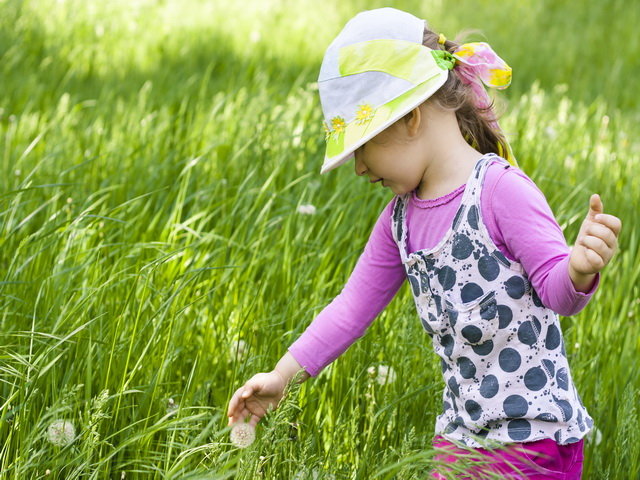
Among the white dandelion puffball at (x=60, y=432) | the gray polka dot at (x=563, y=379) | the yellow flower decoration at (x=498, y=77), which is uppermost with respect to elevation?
the yellow flower decoration at (x=498, y=77)

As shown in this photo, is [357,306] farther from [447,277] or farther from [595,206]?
[595,206]

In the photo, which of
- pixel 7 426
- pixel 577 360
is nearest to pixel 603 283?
pixel 577 360

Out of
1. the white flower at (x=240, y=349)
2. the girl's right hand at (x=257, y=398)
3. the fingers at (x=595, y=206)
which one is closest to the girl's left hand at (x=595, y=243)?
the fingers at (x=595, y=206)

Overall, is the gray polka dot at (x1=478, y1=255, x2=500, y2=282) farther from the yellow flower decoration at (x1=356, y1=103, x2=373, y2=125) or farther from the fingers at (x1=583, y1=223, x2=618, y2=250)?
the yellow flower decoration at (x1=356, y1=103, x2=373, y2=125)

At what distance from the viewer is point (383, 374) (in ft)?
7.36

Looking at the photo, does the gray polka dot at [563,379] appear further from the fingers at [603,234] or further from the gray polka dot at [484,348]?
the fingers at [603,234]

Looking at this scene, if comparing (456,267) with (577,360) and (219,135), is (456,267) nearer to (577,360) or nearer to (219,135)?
(577,360)

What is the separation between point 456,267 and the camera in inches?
69.8

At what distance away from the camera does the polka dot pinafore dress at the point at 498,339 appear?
1.75 m

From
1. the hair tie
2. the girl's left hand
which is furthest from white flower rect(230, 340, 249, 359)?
the girl's left hand

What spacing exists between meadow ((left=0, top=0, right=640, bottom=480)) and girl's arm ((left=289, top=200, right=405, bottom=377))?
0.14 metres

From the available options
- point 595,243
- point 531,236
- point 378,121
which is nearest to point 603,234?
point 595,243

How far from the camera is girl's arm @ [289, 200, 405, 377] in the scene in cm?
197

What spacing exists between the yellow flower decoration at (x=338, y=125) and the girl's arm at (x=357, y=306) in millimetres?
246
